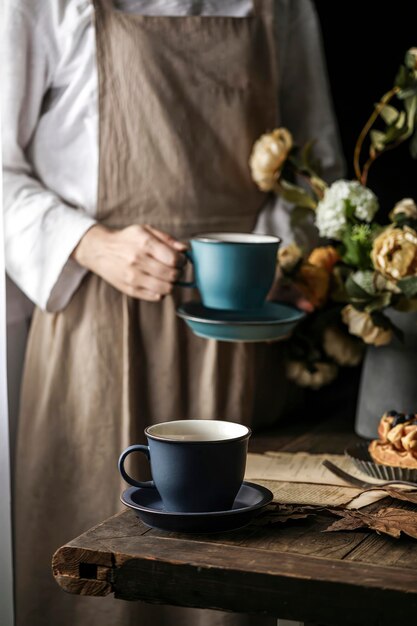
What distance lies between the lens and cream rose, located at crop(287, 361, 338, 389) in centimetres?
152

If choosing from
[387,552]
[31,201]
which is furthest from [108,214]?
[387,552]

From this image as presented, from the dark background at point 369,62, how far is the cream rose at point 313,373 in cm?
39

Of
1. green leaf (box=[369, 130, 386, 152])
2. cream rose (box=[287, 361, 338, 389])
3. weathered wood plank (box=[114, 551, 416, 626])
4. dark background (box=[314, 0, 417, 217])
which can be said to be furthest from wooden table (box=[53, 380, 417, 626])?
dark background (box=[314, 0, 417, 217])

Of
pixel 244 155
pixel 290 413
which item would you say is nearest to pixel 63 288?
pixel 244 155

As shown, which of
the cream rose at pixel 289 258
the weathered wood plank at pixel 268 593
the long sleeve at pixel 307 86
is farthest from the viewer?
the long sleeve at pixel 307 86

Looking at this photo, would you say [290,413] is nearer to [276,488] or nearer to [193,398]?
[193,398]

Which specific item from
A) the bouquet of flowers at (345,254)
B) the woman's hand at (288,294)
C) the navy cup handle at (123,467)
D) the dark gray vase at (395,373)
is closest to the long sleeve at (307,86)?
the bouquet of flowers at (345,254)

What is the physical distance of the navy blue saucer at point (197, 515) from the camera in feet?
2.85

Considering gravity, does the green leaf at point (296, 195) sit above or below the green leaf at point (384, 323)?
above

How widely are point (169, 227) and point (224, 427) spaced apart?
57 cm

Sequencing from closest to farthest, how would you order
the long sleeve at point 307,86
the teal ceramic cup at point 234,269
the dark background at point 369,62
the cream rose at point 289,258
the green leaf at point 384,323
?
the teal ceramic cup at point 234,269 < the green leaf at point 384,323 < the cream rose at point 289,258 < the long sleeve at point 307,86 < the dark background at point 369,62

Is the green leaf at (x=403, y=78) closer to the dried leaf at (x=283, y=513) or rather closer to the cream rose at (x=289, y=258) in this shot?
the cream rose at (x=289, y=258)

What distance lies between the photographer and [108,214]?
1408 millimetres

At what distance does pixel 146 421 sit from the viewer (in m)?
1.46
